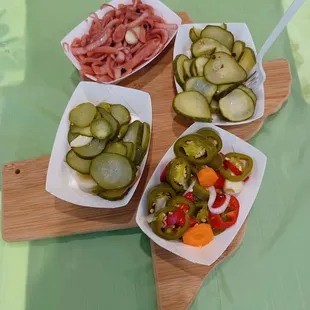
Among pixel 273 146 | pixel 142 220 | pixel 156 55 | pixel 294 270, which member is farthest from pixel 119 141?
pixel 294 270

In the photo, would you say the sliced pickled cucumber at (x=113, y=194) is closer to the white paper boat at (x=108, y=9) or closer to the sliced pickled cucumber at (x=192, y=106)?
the sliced pickled cucumber at (x=192, y=106)

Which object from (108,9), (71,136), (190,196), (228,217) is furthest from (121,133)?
(108,9)

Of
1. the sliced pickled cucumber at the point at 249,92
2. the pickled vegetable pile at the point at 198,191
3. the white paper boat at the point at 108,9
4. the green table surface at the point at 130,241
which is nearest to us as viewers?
the pickled vegetable pile at the point at 198,191

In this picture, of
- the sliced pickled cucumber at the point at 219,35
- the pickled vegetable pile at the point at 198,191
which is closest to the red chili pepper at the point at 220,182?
the pickled vegetable pile at the point at 198,191

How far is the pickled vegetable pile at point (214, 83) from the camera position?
1357 millimetres

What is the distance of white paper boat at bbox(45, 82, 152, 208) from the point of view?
1251mm

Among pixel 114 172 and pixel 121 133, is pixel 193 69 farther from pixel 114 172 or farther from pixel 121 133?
pixel 114 172

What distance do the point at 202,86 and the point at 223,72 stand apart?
0.08 metres

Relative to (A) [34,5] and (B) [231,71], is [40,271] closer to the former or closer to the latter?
(B) [231,71]

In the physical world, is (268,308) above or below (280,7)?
below

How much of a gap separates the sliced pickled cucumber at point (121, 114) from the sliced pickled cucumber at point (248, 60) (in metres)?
0.41

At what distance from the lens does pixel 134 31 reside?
1501 millimetres

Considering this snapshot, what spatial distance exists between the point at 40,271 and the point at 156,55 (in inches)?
30.9

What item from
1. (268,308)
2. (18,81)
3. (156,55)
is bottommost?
(268,308)
